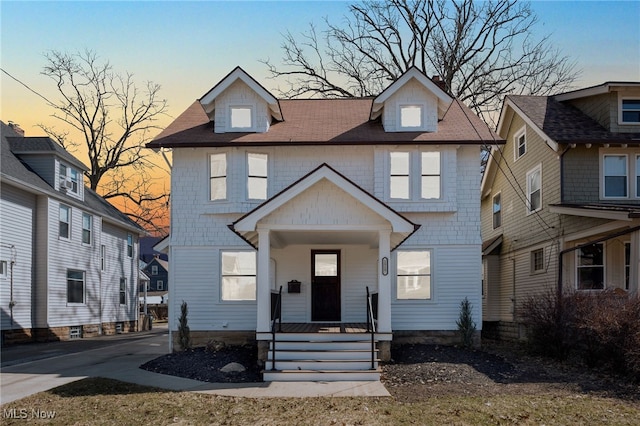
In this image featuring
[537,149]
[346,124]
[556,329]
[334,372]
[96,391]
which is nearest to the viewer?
[96,391]

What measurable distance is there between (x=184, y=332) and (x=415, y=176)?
24.7 ft

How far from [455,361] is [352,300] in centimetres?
388

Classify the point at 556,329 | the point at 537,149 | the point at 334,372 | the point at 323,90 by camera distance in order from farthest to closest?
the point at 323,90 < the point at 537,149 < the point at 556,329 < the point at 334,372

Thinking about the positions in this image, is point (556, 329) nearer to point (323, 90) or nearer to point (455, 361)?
point (455, 361)

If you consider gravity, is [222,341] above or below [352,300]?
below

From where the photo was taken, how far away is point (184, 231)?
17.0 meters

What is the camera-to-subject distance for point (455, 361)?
46.6 ft

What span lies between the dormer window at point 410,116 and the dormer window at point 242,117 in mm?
4321

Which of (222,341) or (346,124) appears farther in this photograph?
(346,124)

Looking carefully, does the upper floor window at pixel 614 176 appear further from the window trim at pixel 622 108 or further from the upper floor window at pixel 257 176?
the upper floor window at pixel 257 176

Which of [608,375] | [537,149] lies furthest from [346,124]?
[608,375]

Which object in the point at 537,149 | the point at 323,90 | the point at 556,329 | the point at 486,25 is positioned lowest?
the point at 556,329

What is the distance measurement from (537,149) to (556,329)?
324 inches

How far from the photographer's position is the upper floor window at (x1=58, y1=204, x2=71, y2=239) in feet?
82.6
